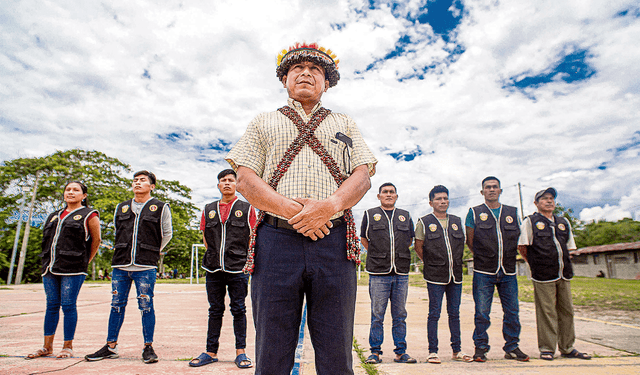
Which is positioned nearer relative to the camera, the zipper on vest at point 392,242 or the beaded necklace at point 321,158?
the beaded necklace at point 321,158

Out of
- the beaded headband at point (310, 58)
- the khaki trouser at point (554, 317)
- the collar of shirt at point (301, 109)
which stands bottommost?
the khaki trouser at point (554, 317)

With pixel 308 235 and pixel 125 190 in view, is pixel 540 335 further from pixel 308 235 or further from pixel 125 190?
pixel 125 190

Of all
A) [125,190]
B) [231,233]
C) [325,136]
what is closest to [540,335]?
[231,233]

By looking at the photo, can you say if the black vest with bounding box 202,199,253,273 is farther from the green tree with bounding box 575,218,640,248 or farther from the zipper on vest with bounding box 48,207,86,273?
the green tree with bounding box 575,218,640,248

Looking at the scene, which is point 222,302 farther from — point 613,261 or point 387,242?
point 613,261

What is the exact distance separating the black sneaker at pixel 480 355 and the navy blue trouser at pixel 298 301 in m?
3.01

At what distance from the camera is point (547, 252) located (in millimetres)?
4457

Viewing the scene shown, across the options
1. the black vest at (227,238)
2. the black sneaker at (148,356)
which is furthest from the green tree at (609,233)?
the black sneaker at (148,356)

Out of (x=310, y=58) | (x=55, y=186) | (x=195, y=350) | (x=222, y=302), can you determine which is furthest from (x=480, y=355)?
(x=55, y=186)

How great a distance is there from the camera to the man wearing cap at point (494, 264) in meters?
4.20

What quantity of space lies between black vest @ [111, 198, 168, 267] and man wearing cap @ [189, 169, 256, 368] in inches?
20.6

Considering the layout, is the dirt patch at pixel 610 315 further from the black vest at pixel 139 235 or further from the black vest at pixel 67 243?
the black vest at pixel 67 243

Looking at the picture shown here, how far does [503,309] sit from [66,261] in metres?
4.95

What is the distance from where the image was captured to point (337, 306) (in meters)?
1.63
